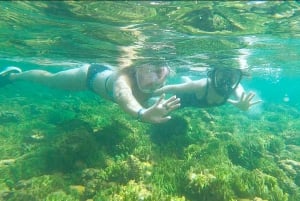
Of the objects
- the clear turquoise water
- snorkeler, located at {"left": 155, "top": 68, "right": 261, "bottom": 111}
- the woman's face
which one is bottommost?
snorkeler, located at {"left": 155, "top": 68, "right": 261, "bottom": 111}

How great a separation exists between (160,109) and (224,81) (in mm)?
6800

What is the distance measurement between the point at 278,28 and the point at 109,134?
8813mm

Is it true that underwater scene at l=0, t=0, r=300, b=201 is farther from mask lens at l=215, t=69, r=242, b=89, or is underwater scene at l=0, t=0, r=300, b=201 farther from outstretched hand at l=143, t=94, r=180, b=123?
mask lens at l=215, t=69, r=242, b=89

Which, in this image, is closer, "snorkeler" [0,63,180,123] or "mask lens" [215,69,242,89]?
"snorkeler" [0,63,180,123]

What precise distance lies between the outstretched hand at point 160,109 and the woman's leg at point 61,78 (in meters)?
5.83

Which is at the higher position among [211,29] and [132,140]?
[211,29]

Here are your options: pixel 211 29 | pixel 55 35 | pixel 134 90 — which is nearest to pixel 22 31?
pixel 55 35

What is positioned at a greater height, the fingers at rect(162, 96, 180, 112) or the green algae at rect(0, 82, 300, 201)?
the fingers at rect(162, 96, 180, 112)

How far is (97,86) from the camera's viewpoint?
1188cm

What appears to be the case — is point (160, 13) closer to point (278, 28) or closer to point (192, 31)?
point (192, 31)

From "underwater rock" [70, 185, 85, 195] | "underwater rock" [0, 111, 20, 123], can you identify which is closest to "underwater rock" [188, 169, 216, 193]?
"underwater rock" [70, 185, 85, 195]

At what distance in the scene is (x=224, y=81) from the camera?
13.5m

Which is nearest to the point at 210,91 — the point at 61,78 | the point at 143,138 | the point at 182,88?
the point at 182,88

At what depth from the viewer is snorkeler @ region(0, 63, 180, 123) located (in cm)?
777
